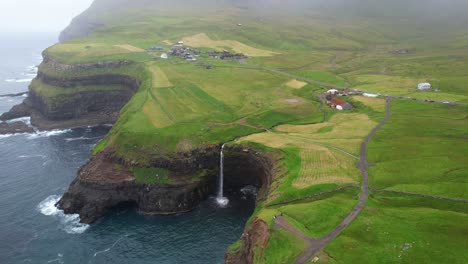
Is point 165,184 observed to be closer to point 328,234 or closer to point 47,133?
point 328,234

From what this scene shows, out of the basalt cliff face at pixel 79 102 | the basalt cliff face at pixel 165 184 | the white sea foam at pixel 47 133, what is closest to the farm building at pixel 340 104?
the basalt cliff face at pixel 165 184

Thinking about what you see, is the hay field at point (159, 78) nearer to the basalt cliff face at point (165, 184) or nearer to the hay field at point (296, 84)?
the hay field at point (296, 84)

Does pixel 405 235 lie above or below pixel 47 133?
above

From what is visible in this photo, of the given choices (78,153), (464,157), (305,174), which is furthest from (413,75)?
(78,153)

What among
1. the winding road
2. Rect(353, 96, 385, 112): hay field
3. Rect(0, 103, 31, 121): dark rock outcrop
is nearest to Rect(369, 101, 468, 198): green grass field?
the winding road

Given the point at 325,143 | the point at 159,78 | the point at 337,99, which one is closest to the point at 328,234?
the point at 325,143

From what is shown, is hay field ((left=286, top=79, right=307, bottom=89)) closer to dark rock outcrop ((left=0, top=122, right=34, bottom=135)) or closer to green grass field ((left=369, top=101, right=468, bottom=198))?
green grass field ((left=369, top=101, right=468, bottom=198))

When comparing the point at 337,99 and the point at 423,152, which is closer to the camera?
the point at 423,152
